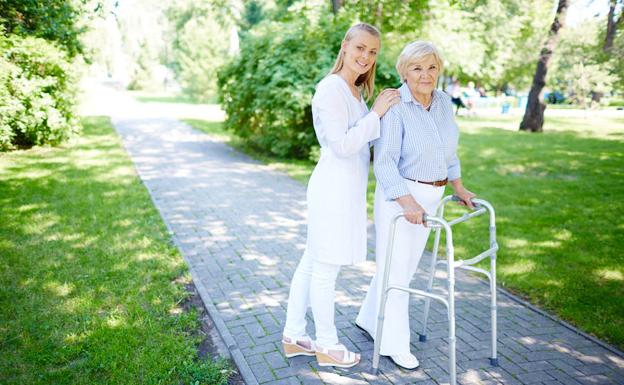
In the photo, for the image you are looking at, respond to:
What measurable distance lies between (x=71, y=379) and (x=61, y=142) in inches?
402

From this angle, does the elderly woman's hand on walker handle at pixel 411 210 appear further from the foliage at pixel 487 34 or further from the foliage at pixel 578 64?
the foliage at pixel 578 64

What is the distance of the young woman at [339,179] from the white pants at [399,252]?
141 millimetres

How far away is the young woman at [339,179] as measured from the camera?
2.86 meters

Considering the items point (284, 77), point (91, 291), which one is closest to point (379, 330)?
→ point (91, 291)

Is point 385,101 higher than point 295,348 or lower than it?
higher

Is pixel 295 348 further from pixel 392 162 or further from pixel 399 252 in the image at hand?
pixel 392 162

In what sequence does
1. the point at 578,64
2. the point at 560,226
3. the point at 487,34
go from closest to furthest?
the point at 560,226, the point at 578,64, the point at 487,34

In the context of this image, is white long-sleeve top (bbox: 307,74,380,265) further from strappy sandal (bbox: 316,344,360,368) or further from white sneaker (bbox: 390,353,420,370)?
white sneaker (bbox: 390,353,420,370)

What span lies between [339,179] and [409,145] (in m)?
0.49

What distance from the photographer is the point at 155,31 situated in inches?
1486

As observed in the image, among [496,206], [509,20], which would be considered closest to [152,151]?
[496,206]

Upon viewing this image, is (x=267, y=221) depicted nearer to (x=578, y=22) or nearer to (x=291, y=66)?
(x=291, y=66)

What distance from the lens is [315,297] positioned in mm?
3229

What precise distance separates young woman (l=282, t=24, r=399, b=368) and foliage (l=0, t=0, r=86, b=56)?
7364 millimetres
